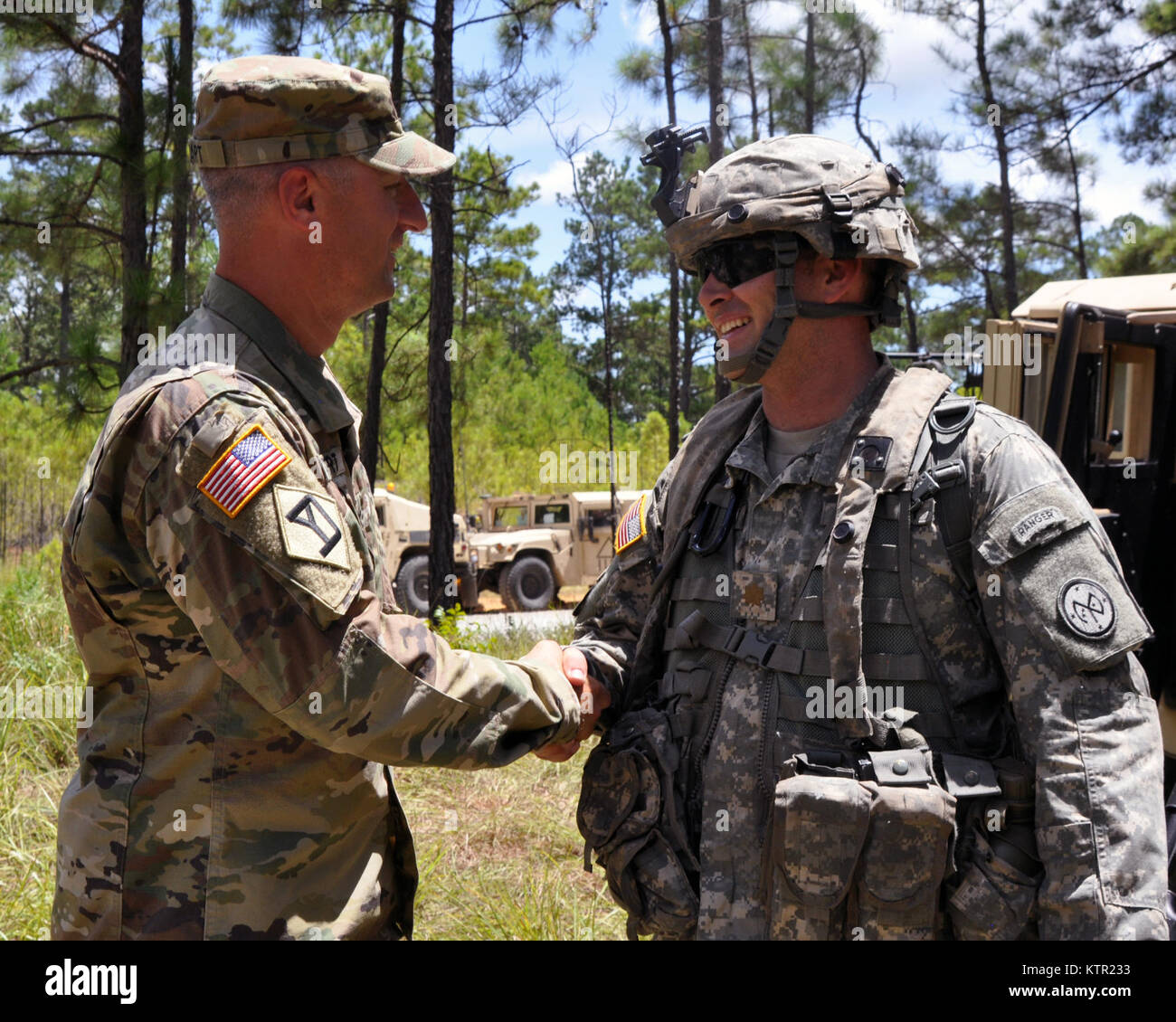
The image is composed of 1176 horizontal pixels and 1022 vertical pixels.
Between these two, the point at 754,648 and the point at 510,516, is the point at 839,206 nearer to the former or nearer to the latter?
the point at 754,648

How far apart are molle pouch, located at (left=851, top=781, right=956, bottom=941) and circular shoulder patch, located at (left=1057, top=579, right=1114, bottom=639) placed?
41 cm

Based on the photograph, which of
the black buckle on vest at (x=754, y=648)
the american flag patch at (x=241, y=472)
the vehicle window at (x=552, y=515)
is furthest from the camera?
the vehicle window at (x=552, y=515)

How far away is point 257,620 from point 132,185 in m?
6.90

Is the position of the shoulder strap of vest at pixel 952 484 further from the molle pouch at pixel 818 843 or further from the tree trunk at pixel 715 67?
the tree trunk at pixel 715 67

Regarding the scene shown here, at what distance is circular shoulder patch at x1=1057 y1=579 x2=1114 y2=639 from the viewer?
200 centimetres

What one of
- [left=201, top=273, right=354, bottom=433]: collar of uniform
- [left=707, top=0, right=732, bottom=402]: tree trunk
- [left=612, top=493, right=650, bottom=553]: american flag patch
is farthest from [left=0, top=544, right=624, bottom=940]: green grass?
[left=707, top=0, right=732, bottom=402]: tree trunk

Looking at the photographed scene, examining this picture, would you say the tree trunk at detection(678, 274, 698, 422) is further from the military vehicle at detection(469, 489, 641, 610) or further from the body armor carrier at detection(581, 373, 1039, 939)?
the body armor carrier at detection(581, 373, 1039, 939)

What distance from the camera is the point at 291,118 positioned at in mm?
2182

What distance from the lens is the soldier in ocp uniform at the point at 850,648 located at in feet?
6.59

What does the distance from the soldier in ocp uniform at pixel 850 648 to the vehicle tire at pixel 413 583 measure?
12865mm

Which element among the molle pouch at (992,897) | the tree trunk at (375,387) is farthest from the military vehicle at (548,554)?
the molle pouch at (992,897)

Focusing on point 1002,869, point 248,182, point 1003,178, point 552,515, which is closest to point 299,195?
point 248,182

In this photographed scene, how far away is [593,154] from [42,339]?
1681cm
